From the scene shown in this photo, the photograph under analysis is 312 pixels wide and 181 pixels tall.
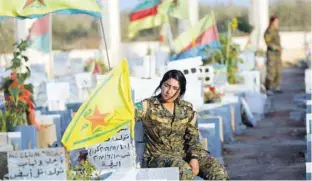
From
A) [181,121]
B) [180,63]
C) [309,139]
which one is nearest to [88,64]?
[180,63]

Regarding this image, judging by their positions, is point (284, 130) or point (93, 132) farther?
point (284, 130)

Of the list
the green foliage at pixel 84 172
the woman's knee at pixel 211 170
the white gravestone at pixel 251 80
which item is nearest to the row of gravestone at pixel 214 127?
the woman's knee at pixel 211 170

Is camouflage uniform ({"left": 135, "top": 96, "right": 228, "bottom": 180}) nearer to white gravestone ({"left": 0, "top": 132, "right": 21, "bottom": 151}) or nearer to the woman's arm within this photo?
white gravestone ({"left": 0, "top": 132, "right": 21, "bottom": 151})

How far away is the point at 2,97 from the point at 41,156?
525cm

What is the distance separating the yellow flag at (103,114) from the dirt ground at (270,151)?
13.1ft

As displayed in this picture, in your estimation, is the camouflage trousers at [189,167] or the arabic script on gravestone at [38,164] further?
the camouflage trousers at [189,167]

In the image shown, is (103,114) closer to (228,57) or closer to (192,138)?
(192,138)

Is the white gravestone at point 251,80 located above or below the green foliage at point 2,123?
above

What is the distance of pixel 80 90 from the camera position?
57.0ft

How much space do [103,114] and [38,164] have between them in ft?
2.39

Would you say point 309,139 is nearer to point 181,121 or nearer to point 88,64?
point 181,121

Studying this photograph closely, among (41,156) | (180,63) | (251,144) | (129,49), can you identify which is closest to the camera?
(41,156)

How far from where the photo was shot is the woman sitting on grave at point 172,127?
8969 millimetres

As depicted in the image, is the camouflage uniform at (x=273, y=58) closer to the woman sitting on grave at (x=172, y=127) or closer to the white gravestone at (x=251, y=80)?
the white gravestone at (x=251, y=80)
